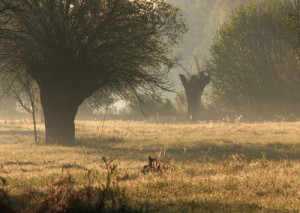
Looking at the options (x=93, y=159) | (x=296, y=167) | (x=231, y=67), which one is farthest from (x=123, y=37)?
(x=231, y=67)

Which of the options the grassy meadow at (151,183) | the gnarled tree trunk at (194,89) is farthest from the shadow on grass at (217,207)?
the gnarled tree trunk at (194,89)

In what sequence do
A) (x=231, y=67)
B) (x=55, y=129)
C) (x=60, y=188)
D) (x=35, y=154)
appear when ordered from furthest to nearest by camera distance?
(x=231, y=67) → (x=55, y=129) → (x=35, y=154) → (x=60, y=188)

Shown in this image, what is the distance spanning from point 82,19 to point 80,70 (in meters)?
2.48

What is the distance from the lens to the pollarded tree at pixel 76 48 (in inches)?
762

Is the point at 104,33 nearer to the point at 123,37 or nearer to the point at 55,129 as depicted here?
the point at 123,37

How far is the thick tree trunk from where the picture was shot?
2117cm

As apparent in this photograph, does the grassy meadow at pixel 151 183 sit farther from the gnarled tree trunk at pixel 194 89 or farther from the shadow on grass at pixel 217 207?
the gnarled tree trunk at pixel 194 89

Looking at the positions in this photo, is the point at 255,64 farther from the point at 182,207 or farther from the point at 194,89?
the point at 182,207

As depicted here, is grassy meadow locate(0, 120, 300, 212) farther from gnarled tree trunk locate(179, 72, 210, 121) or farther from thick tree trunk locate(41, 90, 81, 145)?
gnarled tree trunk locate(179, 72, 210, 121)

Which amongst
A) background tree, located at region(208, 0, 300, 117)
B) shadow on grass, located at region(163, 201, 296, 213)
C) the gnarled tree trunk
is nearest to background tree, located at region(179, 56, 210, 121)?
the gnarled tree trunk

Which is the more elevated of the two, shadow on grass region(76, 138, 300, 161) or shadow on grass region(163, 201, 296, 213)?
shadow on grass region(76, 138, 300, 161)

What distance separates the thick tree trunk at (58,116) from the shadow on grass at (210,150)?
5.34 feet

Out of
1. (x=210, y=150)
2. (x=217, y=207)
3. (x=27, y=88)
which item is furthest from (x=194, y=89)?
(x=217, y=207)

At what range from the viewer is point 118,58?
788 inches
